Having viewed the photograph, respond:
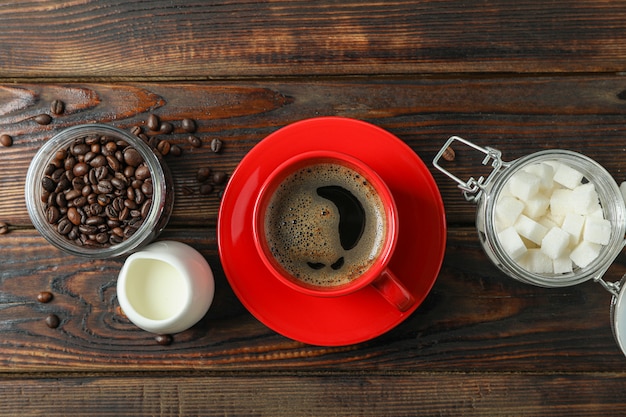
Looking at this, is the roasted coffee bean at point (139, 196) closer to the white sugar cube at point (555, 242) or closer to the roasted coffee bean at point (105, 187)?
the roasted coffee bean at point (105, 187)

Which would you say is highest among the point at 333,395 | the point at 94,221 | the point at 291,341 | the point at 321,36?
the point at 321,36

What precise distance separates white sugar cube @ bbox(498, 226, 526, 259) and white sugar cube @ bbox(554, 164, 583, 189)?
0.43 ft

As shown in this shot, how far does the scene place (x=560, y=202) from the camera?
1082mm

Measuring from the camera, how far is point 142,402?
1.22m

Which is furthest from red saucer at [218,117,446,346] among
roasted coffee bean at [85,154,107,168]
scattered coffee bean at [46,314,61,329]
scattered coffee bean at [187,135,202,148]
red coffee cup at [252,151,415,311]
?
scattered coffee bean at [46,314,61,329]

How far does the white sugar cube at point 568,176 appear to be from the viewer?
1078 millimetres

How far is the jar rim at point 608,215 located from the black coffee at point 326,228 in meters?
0.20

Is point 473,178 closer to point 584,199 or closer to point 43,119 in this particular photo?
point 584,199

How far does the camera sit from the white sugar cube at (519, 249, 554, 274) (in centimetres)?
108

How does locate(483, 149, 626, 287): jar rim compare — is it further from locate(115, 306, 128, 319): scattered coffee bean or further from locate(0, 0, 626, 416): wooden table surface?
locate(115, 306, 128, 319): scattered coffee bean

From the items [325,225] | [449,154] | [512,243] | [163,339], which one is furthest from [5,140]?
[512,243]

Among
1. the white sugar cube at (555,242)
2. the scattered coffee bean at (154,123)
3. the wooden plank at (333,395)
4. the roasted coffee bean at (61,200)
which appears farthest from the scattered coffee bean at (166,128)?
the white sugar cube at (555,242)

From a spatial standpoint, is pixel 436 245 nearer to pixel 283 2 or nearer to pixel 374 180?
pixel 374 180

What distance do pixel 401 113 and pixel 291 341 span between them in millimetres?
516
